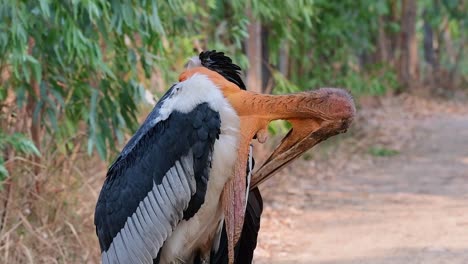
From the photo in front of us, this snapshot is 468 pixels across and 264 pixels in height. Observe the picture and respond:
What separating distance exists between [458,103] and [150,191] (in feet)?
53.5

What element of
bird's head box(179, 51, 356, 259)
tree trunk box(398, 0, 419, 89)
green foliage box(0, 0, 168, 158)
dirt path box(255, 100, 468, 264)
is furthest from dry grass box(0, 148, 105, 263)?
tree trunk box(398, 0, 419, 89)

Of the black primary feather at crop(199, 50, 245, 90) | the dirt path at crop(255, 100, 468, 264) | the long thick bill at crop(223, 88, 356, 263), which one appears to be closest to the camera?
the long thick bill at crop(223, 88, 356, 263)

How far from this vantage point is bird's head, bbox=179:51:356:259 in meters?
3.85

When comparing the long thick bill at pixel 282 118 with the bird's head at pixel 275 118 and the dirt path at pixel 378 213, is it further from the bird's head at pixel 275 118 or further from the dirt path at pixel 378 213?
the dirt path at pixel 378 213

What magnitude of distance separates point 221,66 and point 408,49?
16.6m

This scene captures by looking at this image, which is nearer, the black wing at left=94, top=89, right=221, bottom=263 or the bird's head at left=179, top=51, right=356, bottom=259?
the bird's head at left=179, top=51, right=356, bottom=259

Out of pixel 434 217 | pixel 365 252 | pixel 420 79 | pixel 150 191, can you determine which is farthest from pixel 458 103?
pixel 150 191

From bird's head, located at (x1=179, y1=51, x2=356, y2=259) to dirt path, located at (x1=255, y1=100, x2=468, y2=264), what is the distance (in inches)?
113

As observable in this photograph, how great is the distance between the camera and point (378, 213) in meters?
8.74

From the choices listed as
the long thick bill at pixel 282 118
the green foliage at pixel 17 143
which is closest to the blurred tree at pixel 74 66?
the green foliage at pixel 17 143

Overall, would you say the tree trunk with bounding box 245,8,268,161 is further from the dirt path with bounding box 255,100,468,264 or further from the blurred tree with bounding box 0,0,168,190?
the blurred tree with bounding box 0,0,168,190

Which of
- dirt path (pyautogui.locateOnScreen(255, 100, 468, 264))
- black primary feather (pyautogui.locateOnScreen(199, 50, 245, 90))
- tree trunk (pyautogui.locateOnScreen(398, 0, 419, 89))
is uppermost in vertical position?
black primary feather (pyautogui.locateOnScreen(199, 50, 245, 90))

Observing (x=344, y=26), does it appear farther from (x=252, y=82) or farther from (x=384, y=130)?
(x=252, y=82)

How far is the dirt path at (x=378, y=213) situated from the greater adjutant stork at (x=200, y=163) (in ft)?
8.89
